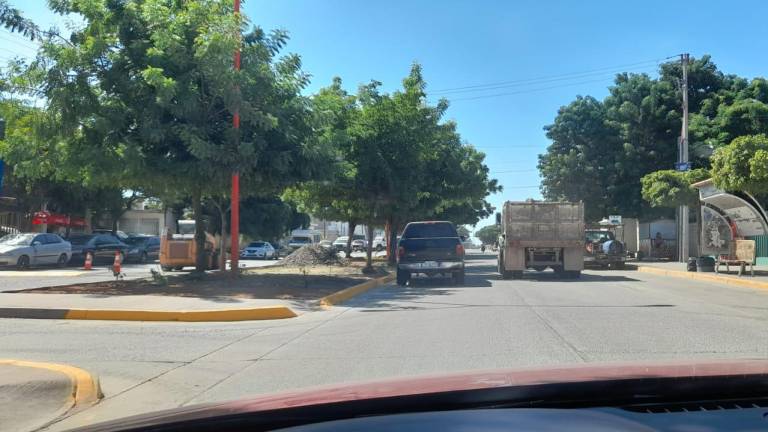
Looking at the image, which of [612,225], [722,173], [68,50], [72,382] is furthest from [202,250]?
[612,225]

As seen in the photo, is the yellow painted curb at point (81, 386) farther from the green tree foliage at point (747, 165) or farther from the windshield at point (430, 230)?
the green tree foliage at point (747, 165)

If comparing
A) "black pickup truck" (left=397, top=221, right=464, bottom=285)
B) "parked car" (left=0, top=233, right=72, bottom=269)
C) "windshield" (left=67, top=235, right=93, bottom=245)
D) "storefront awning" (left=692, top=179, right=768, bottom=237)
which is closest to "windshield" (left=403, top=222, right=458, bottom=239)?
"black pickup truck" (left=397, top=221, right=464, bottom=285)

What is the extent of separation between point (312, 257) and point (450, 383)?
25.2 m

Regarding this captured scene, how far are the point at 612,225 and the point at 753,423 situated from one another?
32.0 meters

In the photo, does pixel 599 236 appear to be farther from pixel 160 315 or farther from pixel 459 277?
pixel 160 315

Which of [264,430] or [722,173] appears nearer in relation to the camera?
[264,430]

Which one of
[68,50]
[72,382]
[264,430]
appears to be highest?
[68,50]

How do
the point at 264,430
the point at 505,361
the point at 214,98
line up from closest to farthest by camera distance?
the point at 264,430, the point at 505,361, the point at 214,98

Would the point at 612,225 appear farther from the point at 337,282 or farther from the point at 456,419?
the point at 456,419

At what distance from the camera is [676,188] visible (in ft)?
93.1

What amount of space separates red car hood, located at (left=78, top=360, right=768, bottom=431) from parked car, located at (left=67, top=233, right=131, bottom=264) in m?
30.7

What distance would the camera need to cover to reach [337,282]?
18.7 metres

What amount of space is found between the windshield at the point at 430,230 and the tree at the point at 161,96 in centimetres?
542

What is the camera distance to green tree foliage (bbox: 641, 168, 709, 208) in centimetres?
2795
